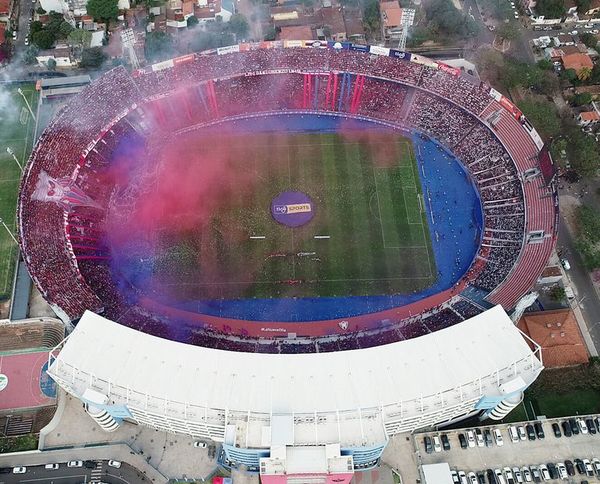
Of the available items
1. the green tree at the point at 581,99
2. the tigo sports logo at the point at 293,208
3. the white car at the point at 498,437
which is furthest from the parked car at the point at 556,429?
the green tree at the point at 581,99

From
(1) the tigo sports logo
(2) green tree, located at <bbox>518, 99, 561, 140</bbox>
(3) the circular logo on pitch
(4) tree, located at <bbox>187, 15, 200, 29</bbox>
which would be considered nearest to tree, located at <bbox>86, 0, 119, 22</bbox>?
(4) tree, located at <bbox>187, 15, 200, 29</bbox>

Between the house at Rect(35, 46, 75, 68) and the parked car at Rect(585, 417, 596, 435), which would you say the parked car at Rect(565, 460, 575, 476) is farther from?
the house at Rect(35, 46, 75, 68)

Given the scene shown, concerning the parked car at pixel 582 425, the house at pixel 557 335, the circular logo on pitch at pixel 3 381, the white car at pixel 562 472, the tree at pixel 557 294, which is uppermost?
the tree at pixel 557 294

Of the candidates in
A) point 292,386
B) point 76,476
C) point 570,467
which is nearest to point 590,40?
point 570,467

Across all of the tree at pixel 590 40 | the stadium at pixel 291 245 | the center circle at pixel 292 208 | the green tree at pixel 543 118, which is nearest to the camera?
the stadium at pixel 291 245

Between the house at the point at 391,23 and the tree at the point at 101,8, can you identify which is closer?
the tree at the point at 101,8

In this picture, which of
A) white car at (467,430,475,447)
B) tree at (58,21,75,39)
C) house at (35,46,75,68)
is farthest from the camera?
tree at (58,21,75,39)

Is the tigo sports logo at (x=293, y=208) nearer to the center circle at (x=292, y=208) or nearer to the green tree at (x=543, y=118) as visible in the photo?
the center circle at (x=292, y=208)
